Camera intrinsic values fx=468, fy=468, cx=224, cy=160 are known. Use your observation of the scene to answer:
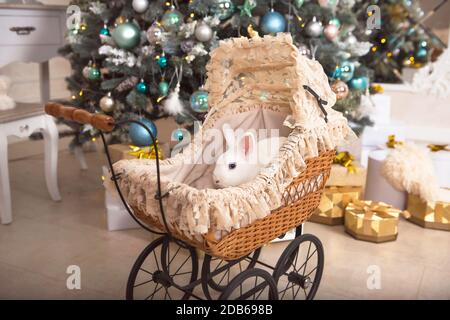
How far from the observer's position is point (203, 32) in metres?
2.15

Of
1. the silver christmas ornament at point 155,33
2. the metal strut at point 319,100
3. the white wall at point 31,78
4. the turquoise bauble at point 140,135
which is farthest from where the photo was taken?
the white wall at point 31,78

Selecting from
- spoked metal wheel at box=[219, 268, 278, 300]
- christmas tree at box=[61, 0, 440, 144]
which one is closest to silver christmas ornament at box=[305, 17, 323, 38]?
christmas tree at box=[61, 0, 440, 144]

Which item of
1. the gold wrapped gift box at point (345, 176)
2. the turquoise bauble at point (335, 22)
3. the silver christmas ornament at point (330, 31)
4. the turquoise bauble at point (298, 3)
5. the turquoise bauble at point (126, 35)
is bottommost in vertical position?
the gold wrapped gift box at point (345, 176)

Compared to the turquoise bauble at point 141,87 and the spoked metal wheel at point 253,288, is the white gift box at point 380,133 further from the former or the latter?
the spoked metal wheel at point 253,288

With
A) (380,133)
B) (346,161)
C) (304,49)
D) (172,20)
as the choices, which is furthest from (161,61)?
(380,133)

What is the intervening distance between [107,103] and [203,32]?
0.63 m

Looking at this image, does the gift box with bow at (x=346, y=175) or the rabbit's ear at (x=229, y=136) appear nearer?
the rabbit's ear at (x=229, y=136)

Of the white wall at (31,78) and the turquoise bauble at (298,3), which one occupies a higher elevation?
the turquoise bauble at (298,3)

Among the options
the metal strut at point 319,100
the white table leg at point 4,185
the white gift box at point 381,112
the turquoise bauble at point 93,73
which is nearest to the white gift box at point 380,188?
the white gift box at point 381,112

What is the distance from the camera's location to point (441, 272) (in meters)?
1.85

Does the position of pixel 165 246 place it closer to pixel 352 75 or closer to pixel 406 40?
pixel 352 75

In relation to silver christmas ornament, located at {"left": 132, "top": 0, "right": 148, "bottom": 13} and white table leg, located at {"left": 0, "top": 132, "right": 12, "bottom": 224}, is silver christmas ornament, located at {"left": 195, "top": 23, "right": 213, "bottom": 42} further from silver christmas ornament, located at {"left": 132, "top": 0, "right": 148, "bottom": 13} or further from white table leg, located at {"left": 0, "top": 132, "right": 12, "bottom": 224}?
white table leg, located at {"left": 0, "top": 132, "right": 12, "bottom": 224}

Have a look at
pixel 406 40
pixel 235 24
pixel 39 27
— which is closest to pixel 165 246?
pixel 235 24

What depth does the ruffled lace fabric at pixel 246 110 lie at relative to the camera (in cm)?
118
